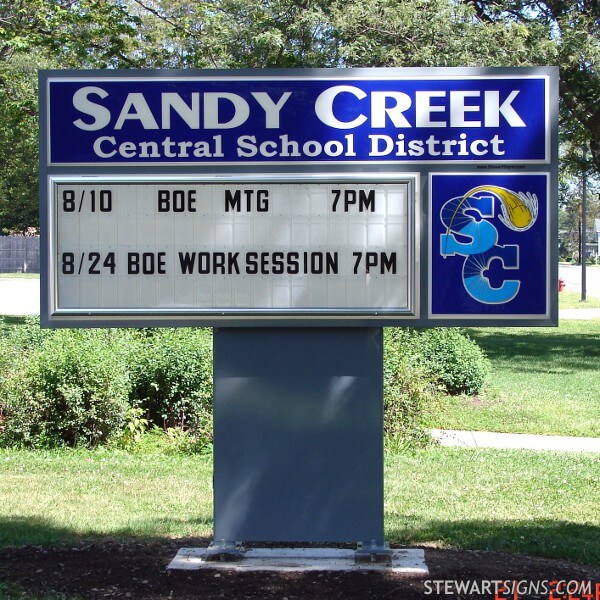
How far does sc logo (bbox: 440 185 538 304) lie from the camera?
5.90 metres

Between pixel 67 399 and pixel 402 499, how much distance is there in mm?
3627

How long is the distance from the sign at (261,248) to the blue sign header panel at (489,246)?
206mm

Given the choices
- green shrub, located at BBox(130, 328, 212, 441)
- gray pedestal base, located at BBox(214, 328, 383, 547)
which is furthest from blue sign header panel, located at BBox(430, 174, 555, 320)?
green shrub, located at BBox(130, 328, 212, 441)

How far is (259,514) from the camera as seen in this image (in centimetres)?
593

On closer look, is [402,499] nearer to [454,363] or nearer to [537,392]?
[454,363]

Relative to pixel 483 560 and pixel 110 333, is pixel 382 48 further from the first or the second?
pixel 483 560

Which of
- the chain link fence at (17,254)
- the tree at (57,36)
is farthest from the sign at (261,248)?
the chain link fence at (17,254)

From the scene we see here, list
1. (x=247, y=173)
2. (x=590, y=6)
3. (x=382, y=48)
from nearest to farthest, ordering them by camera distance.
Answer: (x=247, y=173) < (x=382, y=48) < (x=590, y=6)

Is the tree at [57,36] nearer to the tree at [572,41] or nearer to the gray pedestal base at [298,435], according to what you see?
the tree at [572,41]

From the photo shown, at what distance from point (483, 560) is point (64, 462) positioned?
4.69m

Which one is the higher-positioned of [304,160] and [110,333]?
[304,160]

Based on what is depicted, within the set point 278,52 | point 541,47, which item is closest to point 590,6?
point 541,47

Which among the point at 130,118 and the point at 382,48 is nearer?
the point at 130,118

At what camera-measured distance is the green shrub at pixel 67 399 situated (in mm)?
9484
